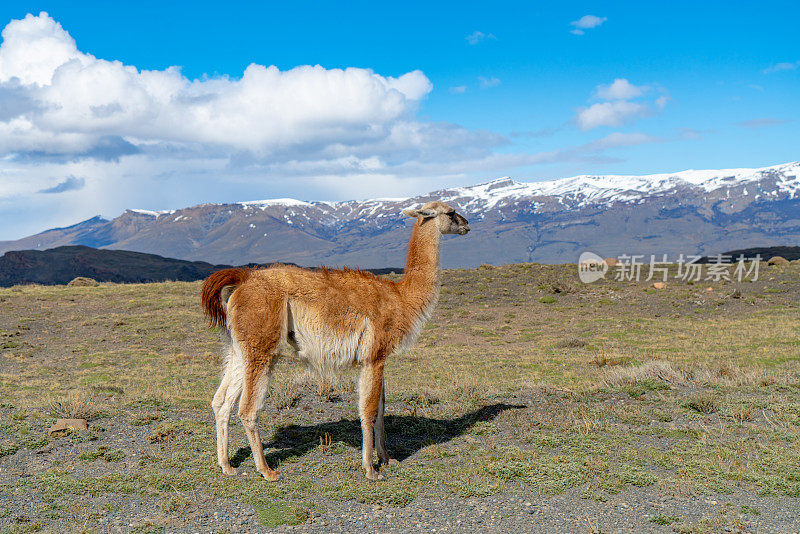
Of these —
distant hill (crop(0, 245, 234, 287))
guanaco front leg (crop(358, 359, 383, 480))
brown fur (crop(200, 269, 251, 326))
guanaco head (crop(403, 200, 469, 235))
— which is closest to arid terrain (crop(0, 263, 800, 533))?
guanaco front leg (crop(358, 359, 383, 480))

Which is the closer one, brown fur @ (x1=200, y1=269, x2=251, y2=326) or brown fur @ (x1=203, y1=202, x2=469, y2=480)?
brown fur @ (x1=203, y1=202, x2=469, y2=480)

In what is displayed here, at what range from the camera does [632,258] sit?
45.3 m

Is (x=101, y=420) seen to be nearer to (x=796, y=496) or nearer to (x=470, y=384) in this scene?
(x=470, y=384)

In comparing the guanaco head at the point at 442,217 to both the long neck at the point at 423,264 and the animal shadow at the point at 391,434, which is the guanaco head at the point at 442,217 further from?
the animal shadow at the point at 391,434

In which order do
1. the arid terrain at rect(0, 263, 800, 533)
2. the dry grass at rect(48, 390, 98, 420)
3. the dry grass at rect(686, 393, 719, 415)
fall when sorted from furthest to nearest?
1. the dry grass at rect(686, 393, 719, 415)
2. the dry grass at rect(48, 390, 98, 420)
3. the arid terrain at rect(0, 263, 800, 533)

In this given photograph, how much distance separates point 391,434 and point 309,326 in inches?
110

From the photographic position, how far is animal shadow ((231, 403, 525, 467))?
7.90 m

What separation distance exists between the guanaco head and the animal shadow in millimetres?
3078

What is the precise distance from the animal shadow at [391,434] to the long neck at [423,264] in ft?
7.27

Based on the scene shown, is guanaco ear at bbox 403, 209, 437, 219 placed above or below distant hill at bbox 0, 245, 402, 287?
above

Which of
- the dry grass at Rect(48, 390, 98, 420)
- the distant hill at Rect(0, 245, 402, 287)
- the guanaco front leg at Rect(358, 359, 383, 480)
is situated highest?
the guanaco front leg at Rect(358, 359, 383, 480)

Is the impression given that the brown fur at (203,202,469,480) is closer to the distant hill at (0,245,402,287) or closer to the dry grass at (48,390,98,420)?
the dry grass at (48,390,98,420)

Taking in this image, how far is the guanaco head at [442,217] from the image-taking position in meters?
7.95

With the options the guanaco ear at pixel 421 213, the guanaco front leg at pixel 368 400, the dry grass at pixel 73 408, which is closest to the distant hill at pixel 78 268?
the dry grass at pixel 73 408
